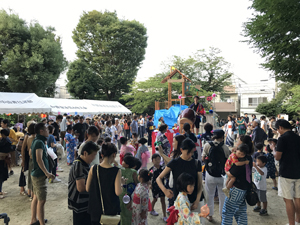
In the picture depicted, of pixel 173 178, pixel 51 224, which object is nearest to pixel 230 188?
pixel 173 178

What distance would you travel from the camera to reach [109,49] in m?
33.3

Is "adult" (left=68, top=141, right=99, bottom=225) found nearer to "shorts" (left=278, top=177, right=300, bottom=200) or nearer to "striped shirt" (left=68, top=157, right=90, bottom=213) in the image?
"striped shirt" (left=68, top=157, right=90, bottom=213)

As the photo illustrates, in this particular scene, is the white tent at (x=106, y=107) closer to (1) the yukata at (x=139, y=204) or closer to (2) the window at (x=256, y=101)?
(1) the yukata at (x=139, y=204)

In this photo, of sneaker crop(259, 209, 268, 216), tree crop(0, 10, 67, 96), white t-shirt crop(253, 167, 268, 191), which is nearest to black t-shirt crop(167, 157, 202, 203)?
white t-shirt crop(253, 167, 268, 191)

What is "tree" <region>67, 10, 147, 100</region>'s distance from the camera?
3316 centimetres

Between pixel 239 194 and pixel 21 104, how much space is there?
1399 centimetres

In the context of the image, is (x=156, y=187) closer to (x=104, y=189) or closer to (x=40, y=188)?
(x=104, y=189)

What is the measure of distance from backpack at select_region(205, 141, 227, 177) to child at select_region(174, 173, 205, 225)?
1470mm

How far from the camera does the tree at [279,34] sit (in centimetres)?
466

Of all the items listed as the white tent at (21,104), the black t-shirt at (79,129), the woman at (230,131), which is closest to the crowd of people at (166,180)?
the black t-shirt at (79,129)

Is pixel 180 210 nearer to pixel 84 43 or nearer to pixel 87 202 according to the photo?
pixel 87 202

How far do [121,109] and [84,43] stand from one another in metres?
15.9

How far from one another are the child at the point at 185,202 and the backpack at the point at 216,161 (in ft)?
4.82

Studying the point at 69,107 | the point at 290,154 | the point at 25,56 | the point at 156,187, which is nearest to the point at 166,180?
the point at 156,187
